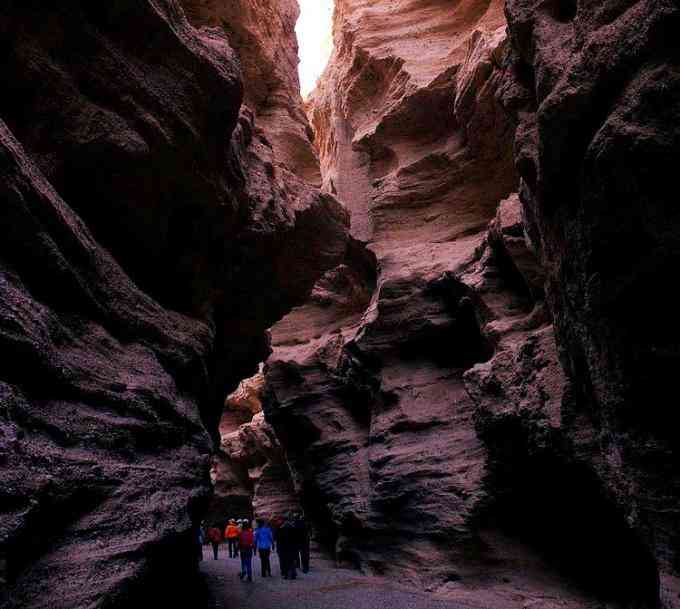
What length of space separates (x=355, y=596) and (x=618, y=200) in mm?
7945

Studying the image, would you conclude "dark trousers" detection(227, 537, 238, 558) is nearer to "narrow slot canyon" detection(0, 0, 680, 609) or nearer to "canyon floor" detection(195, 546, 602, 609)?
"narrow slot canyon" detection(0, 0, 680, 609)

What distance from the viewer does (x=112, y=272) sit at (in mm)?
6547

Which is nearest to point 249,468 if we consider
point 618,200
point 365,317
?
point 365,317

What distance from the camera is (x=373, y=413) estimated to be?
45.9ft

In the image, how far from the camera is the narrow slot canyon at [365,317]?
430cm

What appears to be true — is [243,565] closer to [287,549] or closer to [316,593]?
[287,549]

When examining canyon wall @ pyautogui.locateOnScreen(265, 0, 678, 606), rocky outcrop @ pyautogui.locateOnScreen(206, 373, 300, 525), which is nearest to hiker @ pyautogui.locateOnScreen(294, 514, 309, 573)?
canyon wall @ pyautogui.locateOnScreen(265, 0, 678, 606)

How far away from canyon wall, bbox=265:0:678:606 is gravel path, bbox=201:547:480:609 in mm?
837

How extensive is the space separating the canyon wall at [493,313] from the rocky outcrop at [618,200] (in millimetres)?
21

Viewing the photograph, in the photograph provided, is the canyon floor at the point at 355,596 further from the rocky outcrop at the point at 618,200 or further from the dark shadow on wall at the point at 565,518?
the rocky outcrop at the point at 618,200

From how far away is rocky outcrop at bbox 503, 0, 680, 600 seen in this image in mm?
4031

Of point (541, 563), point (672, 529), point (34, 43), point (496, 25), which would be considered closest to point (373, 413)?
point (541, 563)

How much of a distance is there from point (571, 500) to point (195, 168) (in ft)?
26.4

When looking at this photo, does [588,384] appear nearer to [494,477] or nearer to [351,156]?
[494,477]
